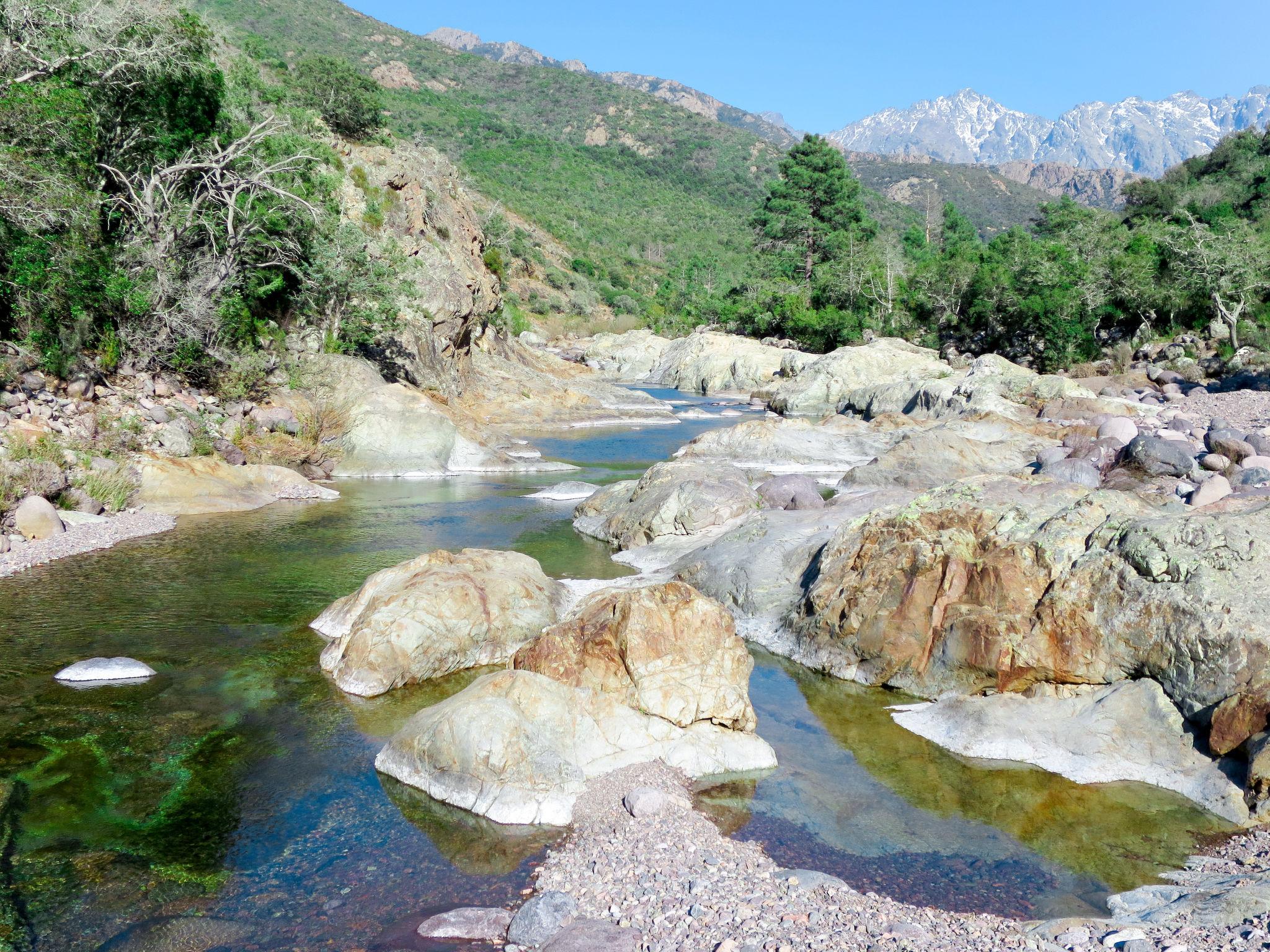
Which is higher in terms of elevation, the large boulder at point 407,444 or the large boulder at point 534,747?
the large boulder at point 407,444

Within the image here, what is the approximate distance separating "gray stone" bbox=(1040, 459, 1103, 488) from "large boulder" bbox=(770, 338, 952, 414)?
18.5 meters

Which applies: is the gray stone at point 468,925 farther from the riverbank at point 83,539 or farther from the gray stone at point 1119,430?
the gray stone at point 1119,430

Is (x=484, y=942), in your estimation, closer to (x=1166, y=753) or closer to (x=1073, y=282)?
(x=1166, y=753)

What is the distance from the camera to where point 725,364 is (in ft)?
158

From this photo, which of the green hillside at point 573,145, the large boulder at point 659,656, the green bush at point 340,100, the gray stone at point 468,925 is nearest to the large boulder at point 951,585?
the large boulder at point 659,656

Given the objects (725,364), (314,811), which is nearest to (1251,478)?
(314,811)

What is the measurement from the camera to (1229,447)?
18.1m

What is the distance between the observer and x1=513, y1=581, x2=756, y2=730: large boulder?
7797 mm

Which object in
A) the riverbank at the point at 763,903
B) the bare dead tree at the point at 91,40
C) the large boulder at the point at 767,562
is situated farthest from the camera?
the bare dead tree at the point at 91,40

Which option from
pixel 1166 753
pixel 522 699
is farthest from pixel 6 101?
pixel 1166 753

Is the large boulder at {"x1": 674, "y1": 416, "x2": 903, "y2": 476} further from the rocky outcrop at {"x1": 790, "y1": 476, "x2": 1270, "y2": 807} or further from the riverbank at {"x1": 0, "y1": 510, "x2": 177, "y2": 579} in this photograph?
the rocky outcrop at {"x1": 790, "y1": 476, "x2": 1270, "y2": 807}

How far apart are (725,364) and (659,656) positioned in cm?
4125

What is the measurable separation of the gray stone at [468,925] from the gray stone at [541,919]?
0.23 feet

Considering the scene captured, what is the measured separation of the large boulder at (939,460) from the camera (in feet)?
58.4
